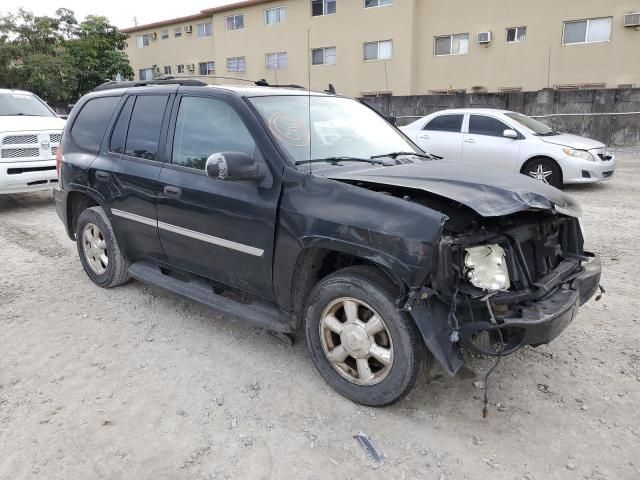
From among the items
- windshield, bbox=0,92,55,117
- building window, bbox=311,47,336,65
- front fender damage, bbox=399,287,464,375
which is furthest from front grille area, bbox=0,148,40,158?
building window, bbox=311,47,336,65

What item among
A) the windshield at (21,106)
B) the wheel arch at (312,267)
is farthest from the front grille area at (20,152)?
the wheel arch at (312,267)

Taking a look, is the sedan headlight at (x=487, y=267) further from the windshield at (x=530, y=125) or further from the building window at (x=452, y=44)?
the building window at (x=452, y=44)

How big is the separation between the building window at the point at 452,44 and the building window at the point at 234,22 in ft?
41.1

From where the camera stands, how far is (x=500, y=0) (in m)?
21.3

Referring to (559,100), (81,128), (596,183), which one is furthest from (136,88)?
(559,100)

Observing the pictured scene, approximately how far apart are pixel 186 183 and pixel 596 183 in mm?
9368

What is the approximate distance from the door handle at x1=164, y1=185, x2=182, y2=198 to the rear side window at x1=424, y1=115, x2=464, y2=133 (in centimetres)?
795

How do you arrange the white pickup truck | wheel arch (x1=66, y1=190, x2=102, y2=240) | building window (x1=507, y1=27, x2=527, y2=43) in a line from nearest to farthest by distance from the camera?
wheel arch (x1=66, y1=190, x2=102, y2=240) → the white pickup truck → building window (x1=507, y1=27, x2=527, y2=43)

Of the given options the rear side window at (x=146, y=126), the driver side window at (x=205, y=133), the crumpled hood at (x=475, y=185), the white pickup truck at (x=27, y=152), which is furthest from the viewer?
the white pickup truck at (x=27, y=152)

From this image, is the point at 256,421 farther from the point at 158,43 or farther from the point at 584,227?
the point at 158,43

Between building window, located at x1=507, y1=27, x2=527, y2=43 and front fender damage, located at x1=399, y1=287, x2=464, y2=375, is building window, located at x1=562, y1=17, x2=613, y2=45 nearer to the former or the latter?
building window, located at x1=507, y1=27, x2=527, y2=43

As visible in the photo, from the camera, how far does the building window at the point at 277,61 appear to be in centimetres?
2856

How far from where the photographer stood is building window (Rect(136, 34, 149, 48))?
36.7 m

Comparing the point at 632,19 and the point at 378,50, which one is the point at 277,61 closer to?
the point at 378,50
